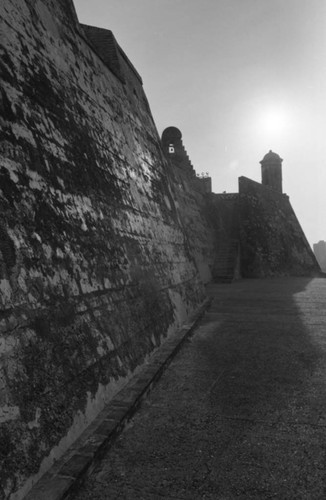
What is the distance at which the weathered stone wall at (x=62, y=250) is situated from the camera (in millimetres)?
1813

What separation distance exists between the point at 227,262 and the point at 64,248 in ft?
44.5

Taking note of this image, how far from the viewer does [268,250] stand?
17.2 metres

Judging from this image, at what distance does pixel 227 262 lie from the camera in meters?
15.6

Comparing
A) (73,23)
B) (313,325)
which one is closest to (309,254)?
(313,325)

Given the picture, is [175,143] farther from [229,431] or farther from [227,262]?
[229,431]

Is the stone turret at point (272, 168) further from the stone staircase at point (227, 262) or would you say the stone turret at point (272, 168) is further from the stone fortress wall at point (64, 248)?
the stone fortress wall at point (64, 248)

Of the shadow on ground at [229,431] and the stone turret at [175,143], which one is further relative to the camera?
the stone turret at [175,143]

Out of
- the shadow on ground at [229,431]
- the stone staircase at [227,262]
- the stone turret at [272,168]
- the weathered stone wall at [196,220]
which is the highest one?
the stone turret at [272,168]

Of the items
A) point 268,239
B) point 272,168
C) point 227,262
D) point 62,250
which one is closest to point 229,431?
point 62,250

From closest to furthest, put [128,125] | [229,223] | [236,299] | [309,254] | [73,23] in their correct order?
[73,23] < [128,125] < [236,299] < [229,223] < [309,254]

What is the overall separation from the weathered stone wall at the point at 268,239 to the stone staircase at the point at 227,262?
66cm

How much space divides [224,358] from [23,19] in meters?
3.83

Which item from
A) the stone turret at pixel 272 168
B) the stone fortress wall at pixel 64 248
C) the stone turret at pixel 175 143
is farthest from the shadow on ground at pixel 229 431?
the stone turret at pixel 272 168

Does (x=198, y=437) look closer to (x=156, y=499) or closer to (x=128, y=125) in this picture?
(x=156, y=499)
